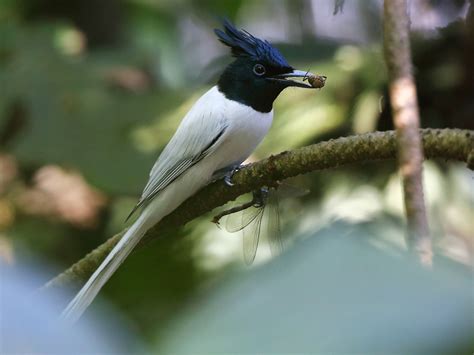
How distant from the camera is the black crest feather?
2207 millimetres

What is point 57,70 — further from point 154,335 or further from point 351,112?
point 154,335

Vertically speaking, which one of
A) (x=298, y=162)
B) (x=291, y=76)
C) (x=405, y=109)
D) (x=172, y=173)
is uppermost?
(x=291, y=76)

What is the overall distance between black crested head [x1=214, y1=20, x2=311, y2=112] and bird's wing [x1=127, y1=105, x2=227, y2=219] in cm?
15

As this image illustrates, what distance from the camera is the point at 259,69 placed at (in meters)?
2.23

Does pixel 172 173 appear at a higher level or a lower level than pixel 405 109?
higher

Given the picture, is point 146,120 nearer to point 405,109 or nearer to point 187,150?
point 187,150

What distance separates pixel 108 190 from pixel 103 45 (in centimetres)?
148

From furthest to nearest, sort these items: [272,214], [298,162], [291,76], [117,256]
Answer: [291,76] → [272,214] → [117,256] → [298,162]

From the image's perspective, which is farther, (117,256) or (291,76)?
(291,76)

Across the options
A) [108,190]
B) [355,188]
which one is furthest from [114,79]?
[355,188]

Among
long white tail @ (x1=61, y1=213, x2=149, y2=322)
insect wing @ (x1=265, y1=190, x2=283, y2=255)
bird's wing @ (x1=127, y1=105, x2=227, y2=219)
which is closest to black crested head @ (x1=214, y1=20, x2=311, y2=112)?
bird's wing @ (x1=127, y1=105, x2=227, y2=219)

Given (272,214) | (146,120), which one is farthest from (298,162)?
(146,120)

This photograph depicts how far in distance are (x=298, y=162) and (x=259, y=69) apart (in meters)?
0.85

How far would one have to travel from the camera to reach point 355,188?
2.70 metres
